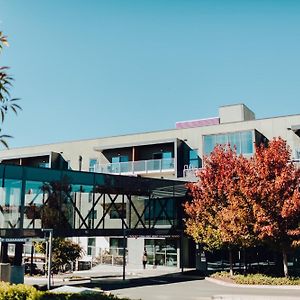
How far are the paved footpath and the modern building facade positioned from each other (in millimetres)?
3474

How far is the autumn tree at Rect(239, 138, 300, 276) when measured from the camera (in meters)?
25.9

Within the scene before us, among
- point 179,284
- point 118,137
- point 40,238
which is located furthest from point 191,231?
point 118,137

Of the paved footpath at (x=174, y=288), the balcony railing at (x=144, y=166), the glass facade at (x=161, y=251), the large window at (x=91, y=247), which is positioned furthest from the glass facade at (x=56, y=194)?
the large window at (x=91, y=247)

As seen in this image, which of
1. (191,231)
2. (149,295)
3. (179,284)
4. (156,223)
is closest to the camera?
(149,295)

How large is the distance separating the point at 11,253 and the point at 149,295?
22.2 metres

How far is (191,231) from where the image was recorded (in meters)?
30.9

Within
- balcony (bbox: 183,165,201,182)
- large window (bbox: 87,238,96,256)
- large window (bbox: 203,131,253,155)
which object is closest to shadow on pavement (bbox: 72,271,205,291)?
balcony (bbox: 183,165,201,182)

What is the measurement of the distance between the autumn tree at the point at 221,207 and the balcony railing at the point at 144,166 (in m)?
11.9

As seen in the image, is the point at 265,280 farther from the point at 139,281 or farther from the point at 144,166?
the point at 144,166

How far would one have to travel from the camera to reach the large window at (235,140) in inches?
1545

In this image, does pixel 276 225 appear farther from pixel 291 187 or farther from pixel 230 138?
pixel 230 138

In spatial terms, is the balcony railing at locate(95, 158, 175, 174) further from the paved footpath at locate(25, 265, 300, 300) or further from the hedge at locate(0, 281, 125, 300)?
the hedge at locate(0, 281, 125, 300)

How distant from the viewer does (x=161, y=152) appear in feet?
147

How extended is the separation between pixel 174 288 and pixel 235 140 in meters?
17.5
